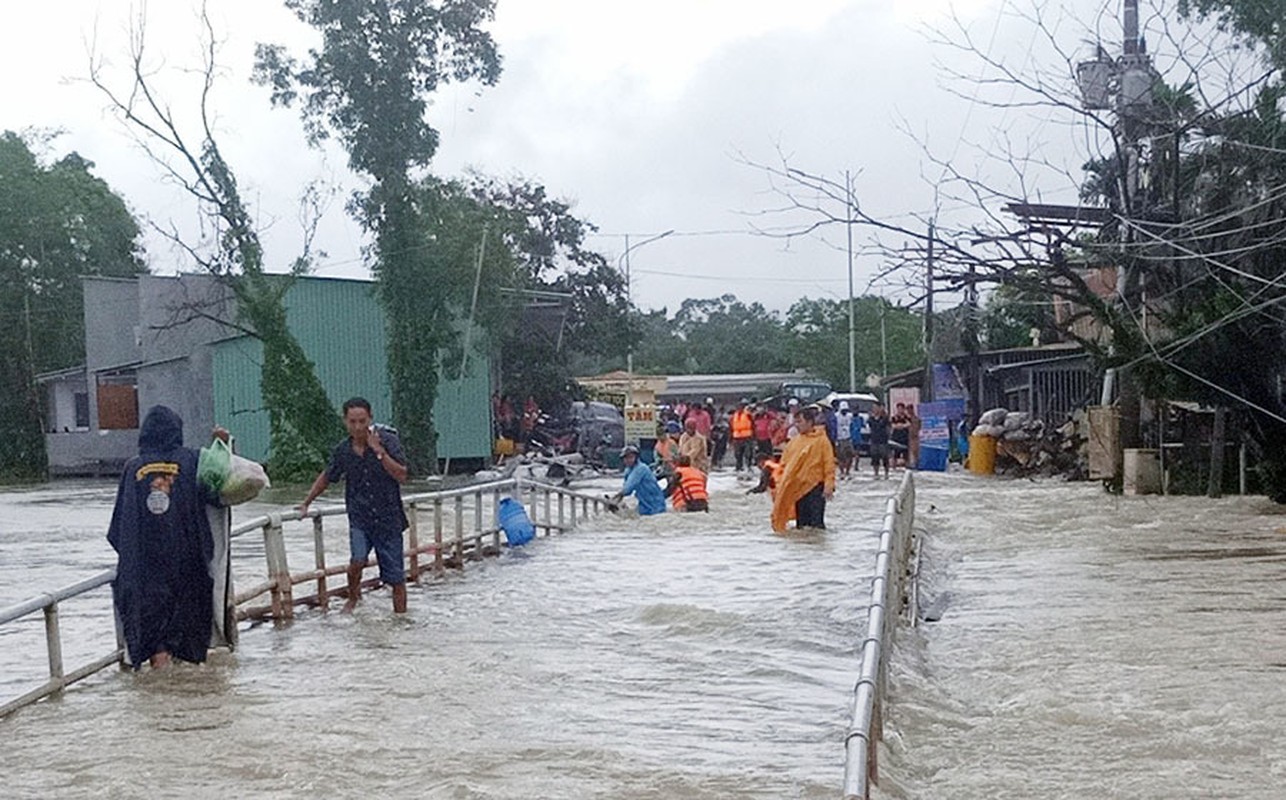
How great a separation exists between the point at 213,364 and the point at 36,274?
48.9 feet

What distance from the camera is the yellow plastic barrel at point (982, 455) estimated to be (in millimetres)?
33000

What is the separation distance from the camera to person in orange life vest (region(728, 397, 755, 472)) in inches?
1394

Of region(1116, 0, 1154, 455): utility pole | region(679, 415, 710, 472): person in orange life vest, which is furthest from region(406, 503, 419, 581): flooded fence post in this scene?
region(679, 415, 710, 472): person in orange life vest

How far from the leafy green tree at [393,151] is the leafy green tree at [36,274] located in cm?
1602

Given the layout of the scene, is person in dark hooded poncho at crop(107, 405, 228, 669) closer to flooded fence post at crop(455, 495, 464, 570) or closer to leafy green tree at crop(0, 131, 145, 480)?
flooded fence post at crop(455, 495, 464, 570)

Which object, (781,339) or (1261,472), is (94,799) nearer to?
(1261,472)

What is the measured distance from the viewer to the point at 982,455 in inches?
1315

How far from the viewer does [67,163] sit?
57844 millimetres

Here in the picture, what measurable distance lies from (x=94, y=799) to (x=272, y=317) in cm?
3298

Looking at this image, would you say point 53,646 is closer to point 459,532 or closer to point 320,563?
point 320,563

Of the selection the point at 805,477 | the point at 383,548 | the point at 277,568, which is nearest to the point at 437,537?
the point at 383,548

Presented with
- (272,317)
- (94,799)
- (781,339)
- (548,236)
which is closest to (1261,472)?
(94,799)

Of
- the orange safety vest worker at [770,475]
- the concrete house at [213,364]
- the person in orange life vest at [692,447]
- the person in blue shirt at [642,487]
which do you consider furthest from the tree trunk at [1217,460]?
the concrete house at [213,364]

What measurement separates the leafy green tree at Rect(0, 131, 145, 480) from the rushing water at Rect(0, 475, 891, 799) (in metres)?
41.0
